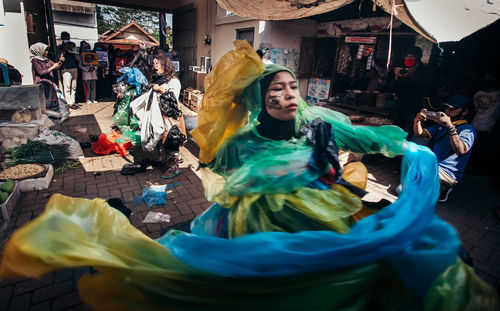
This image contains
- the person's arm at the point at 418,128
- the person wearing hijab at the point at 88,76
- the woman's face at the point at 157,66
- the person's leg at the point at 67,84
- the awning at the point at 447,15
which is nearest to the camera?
the awning at the point at 447,15

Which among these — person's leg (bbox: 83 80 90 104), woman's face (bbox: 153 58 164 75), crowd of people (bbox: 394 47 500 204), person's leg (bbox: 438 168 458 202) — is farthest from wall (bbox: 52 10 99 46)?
person's leg (bbox: 438 168 458 202)

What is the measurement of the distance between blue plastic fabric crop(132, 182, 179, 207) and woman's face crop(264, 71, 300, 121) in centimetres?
272

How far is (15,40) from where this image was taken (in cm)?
699

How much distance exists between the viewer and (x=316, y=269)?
1.14 meters

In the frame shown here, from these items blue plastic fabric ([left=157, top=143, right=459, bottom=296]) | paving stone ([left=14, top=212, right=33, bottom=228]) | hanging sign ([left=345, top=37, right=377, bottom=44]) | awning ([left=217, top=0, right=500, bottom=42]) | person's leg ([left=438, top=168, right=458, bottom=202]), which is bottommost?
paving stone ([left=14, top=212, right=33, bottom=228])

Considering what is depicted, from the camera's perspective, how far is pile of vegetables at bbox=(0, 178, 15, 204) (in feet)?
10.6

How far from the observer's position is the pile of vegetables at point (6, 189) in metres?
3.23

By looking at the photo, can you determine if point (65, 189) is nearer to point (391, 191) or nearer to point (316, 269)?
point (316, 269)

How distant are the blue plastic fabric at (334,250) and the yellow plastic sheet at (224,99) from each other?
2.61ft

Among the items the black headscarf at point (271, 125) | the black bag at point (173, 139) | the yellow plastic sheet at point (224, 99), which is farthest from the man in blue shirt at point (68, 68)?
the black headscarf at point (271, 125)

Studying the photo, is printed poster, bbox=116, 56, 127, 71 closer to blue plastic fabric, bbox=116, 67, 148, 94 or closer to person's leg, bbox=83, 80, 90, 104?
person's leg, bbox=83, 80, 90, 104

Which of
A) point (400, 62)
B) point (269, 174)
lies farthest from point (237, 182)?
point (400, 62)

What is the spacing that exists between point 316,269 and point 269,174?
557 mm

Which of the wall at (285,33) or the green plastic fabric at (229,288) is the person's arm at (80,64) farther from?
the green plastic fabric at (229,288)
